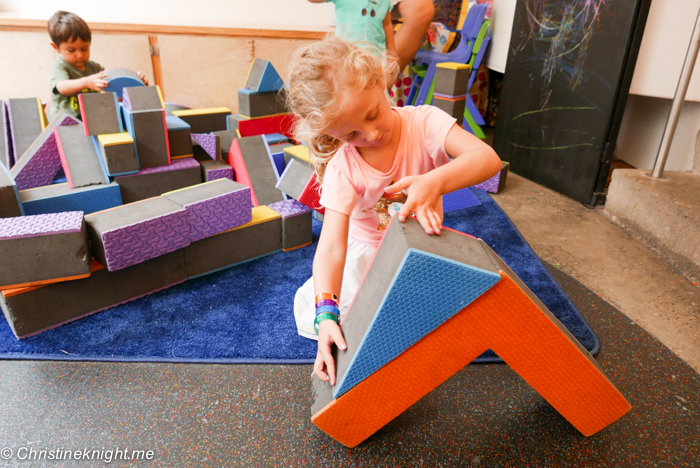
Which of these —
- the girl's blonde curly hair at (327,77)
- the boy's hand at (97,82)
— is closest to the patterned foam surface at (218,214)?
the girl's blonde curly hair at (327,77)

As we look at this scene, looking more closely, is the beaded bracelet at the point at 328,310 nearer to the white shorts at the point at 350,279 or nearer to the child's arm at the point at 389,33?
the white shorts at the point at 350,279

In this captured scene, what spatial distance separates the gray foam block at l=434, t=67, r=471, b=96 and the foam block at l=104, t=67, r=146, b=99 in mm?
1645

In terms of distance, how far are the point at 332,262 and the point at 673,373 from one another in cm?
90

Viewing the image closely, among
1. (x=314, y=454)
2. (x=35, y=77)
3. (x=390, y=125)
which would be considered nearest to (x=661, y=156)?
(x=390, y=125)

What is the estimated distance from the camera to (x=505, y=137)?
263 centimetres

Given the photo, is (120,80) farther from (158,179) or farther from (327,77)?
(327,77)

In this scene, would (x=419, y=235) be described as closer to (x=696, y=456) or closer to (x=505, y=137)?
(x=696, y=456)

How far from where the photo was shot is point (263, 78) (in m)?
2.14

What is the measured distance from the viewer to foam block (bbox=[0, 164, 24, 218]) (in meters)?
1.34

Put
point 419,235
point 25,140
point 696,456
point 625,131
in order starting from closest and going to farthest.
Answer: point 419,235 < point 696,456 < point 25,140 < point 625,131

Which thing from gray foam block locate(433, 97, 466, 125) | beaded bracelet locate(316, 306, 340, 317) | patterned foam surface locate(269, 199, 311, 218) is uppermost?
gray foam block locate(433, 97, 466, 125)

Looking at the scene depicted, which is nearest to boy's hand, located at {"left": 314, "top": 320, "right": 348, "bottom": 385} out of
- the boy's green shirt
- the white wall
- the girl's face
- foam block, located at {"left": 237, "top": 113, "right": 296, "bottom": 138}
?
the girl's face

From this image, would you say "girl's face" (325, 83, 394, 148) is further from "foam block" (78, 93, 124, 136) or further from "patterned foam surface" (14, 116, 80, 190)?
"patterned foam surface" (14, 116, 80, 190)

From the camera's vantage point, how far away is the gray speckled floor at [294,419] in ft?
2.73
